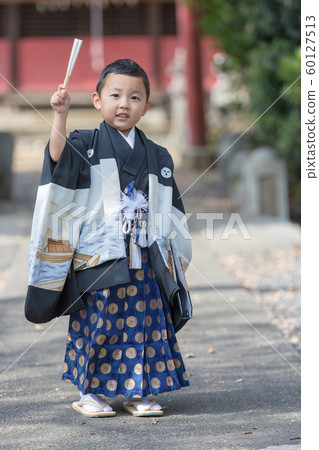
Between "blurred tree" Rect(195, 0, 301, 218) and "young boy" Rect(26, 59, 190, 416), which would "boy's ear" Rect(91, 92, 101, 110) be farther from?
"blurred tree" Rect(195, 0, 301, 218)

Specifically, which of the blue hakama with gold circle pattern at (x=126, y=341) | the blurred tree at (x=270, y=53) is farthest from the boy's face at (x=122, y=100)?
the blurred tree at (x=270, y=53)

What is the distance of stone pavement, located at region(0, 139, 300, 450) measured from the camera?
10.2 feet

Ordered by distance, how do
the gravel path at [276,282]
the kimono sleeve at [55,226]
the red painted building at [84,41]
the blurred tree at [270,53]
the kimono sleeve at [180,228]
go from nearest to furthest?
the kimono sleeve at [55,226] < the kimono sleeve at [180,228] < the gravel path at [276,282] < the blurred tree at [270,53] < the red painted building at [84,41]

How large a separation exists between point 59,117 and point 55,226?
451 millimetres

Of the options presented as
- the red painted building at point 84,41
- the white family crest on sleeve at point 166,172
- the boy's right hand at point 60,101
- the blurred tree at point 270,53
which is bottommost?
the white family crest on sleeve at point 166,172

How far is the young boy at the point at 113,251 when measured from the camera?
127 inches

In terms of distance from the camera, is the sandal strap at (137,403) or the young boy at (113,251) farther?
the sandal strap at (137,403)

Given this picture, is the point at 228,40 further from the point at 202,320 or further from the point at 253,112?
the point at 202,320

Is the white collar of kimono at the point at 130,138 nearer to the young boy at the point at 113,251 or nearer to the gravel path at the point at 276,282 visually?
the young boy at the point at 113,251

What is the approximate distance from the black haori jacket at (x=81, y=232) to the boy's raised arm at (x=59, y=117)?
2.3 inches

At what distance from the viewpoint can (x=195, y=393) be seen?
3.71m

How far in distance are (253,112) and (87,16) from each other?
8068 mm

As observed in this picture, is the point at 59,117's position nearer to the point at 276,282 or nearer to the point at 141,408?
the point at 141,408
